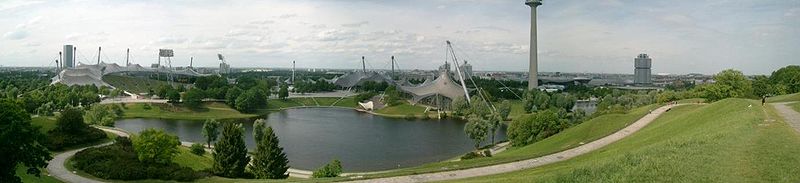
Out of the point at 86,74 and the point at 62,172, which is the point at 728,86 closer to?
the point at 62,172

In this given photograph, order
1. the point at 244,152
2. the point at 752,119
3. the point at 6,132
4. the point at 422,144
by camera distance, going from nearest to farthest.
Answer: the point at 6,132 < the point at 752,119 < the point at 244,152 < the point at 422,144

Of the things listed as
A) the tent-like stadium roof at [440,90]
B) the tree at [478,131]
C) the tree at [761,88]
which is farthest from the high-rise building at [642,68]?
the tree at [478,131]

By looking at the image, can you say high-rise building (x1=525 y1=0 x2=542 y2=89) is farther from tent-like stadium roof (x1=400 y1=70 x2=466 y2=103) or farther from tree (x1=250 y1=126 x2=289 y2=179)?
tree (x1=250 y1=126 x2=289 y2=179)

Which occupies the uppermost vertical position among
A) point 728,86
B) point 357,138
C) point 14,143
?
point 728,86

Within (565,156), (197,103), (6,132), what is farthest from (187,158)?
(197,103)

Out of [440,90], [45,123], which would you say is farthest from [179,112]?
[45,123]

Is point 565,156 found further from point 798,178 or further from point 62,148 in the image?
point 62,148
